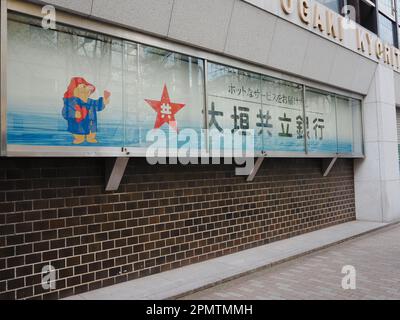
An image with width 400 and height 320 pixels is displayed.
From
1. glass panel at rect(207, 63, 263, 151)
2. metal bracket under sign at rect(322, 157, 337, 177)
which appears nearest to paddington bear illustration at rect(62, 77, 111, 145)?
glass panel at rect(207, 63, 263, 151)

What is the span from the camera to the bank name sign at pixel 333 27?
7648mm

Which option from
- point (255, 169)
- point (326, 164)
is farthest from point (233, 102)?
point (326, 164)

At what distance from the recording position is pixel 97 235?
5297 millimetres

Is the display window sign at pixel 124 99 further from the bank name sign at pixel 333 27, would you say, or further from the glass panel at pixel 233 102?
the bank name sign at pixel 333 27

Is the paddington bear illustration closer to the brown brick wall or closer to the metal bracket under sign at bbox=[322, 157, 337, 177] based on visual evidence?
the brown brick wall

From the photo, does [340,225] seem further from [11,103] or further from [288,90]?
[11,103]

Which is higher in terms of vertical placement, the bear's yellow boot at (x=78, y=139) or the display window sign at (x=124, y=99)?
the display window sign at (x=124, y=99)

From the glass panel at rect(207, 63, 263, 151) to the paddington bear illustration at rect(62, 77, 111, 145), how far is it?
2134 mm

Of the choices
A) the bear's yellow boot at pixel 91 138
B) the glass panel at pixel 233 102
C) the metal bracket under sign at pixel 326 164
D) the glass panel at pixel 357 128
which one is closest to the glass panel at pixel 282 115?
the glass panel at pixel 233 102

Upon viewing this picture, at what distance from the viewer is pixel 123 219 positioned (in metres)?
5.60

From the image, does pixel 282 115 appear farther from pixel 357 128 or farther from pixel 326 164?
pixel 357 128

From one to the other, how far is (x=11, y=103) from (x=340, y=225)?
850 cm

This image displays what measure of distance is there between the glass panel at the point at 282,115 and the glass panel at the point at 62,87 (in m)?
3.48

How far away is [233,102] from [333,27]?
3867 millimetres
